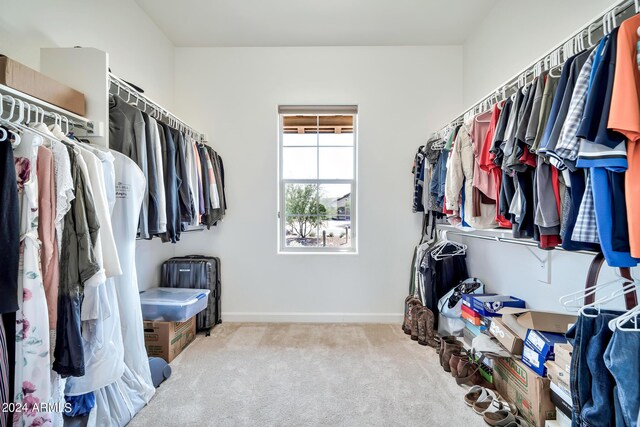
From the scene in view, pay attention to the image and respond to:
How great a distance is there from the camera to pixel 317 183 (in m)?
3.01

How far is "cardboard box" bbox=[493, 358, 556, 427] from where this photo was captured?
1.34m

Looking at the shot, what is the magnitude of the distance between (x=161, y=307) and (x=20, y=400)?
1.13 m

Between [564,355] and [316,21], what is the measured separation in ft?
9.41

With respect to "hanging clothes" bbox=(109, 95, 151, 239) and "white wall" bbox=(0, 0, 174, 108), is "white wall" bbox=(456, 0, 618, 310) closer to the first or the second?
"hanging clothes" bbox=(109, 95, 151, 239)

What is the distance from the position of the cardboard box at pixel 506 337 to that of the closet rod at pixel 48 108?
253 cm

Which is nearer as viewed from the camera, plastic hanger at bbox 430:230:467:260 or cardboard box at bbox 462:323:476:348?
cardboard box at bbox 462:323:476:348

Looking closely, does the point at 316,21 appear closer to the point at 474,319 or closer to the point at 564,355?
the point at 474,319

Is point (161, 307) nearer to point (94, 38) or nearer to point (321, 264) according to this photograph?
point (321, 264)

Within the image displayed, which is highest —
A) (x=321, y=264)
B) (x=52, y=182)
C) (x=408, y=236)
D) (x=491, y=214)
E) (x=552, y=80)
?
(x=552, y=80)

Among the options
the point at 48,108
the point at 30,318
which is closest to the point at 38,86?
the point at 48,108

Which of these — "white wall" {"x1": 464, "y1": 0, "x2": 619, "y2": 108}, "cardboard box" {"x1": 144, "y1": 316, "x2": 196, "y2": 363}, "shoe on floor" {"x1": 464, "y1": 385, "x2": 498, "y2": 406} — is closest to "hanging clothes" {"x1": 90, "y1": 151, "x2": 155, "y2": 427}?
"cardboard box" {"x1": 144, "y1": 316, "x2": 196, "y2": 363}

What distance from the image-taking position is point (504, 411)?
59.2 inches

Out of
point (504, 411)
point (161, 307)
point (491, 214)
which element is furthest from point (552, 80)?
point (161, 307)

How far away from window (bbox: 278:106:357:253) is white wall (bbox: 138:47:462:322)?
13 centimetres
